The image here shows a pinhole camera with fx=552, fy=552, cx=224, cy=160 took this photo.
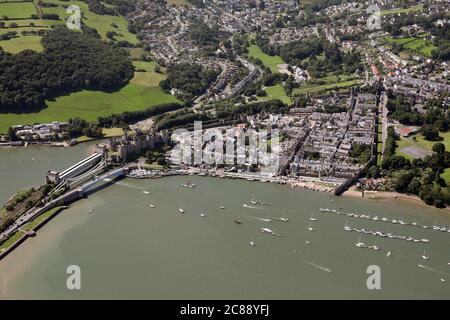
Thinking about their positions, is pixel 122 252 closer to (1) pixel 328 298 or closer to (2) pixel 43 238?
(2) pixel 43 238

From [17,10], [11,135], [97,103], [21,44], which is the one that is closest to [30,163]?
[11,135]

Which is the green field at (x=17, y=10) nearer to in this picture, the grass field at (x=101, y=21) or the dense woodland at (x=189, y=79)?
the grass field at (x=101, y=21)

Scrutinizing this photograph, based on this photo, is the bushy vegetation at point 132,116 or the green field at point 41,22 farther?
the green field at point 41,22

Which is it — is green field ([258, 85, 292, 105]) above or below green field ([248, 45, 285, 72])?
below

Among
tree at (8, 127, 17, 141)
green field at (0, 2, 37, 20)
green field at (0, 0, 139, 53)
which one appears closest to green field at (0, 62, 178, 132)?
tree at (8, 127, 17, 141)

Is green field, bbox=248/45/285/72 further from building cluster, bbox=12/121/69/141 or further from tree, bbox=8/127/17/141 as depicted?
tree, bbox=8/127/17/141

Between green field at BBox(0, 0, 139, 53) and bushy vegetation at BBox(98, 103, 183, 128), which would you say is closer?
bushy vegetation at BBox(98, 103, 183, 128)

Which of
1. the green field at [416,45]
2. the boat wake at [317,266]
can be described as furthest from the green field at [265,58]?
the boat wake at [317,266]
